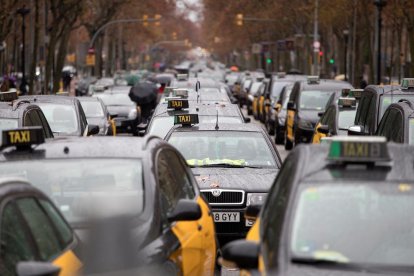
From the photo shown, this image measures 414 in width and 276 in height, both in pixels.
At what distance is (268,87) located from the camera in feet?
136

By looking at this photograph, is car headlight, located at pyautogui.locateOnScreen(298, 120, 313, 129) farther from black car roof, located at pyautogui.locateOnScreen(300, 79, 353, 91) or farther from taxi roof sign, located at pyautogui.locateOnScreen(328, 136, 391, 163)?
taxi roof sign, located at pyautogui.locateOnScreen(328, 136, 391, 163)

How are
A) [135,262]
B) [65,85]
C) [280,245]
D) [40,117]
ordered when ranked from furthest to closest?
[65,85]
[40,117]
[135,262]
[280,245]

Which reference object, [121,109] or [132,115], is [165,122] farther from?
[121,109]

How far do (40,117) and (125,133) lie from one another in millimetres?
17485

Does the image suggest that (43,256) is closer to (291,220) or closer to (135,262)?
(135,262)

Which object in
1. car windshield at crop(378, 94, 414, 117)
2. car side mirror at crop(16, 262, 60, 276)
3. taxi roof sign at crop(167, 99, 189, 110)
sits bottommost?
car side mirror at crop(16, 262, 60, 276)

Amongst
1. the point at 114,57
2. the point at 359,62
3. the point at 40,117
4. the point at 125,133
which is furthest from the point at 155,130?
the point at 114,57

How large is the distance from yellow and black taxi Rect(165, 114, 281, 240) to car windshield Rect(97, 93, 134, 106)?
21400 mm

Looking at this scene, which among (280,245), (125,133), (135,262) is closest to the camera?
(280,245)

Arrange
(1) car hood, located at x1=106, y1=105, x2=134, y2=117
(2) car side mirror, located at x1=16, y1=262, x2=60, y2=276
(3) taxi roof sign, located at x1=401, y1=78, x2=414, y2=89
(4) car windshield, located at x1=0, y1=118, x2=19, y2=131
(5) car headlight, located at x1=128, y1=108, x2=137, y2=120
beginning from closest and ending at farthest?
(2) car side mirror, located at x1=16, y1=262, x2=60, y2=276 → (4) car windshield, located at x1=0, y1=118, x2=19, y2=131 → (3) taxi roof sign, located at x1=401, y1=78, x2=414, y2=89 → (5) car headlight, located at x1=128, y1=108, x2=137, y2=120 → (1) car hood, located at x1=106, y1=105, x2=134, y2=117

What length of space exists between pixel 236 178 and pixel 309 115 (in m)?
15.6

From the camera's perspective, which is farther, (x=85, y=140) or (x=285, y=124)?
(x=285, y=124)

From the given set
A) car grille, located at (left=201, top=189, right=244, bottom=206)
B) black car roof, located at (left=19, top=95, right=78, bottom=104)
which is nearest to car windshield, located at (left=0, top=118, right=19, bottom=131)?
car grille, located at (left=201, top=189, right=244, bottom=206)

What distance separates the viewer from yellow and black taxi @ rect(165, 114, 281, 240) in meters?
12.5
